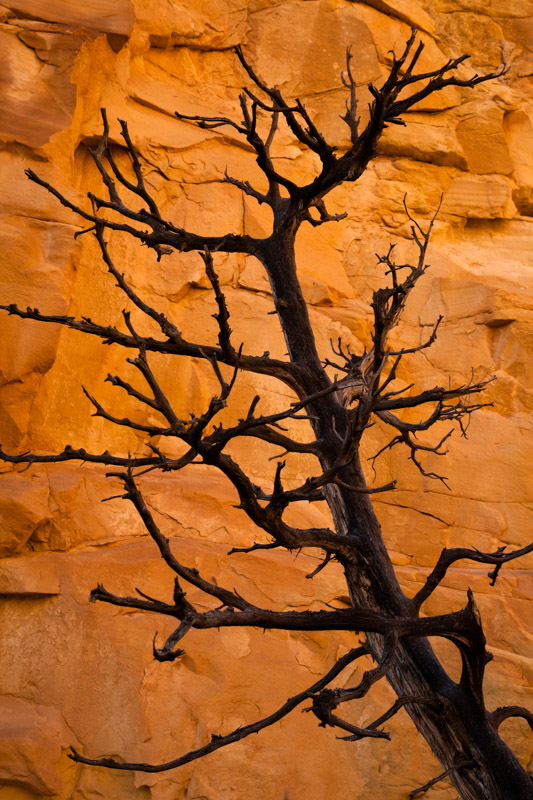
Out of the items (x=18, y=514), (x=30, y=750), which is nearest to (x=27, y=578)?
(x=18, y=514)

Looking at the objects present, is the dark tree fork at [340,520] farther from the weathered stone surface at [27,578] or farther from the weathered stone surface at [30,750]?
the weathered stone surface at [27,578]

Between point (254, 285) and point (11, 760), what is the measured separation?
554cm

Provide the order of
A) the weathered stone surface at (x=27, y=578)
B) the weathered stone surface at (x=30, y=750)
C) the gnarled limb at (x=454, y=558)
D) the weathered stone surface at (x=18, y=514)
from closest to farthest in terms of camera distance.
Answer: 1. the gnarled limb at (x=454, y=558)
2. the weathered stone surface at (x=30, y=750)
3. the weathered stone surface at (x=27, y=578)
4. the weathered stone surface at (x=18, y=514)

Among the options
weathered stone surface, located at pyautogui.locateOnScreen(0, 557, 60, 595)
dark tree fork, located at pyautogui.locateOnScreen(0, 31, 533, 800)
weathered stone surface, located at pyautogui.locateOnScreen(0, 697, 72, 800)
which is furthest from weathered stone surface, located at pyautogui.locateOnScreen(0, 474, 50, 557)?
dark tree fork, located at pyautogui.locateOnScreen(0, 31, 533, 800)

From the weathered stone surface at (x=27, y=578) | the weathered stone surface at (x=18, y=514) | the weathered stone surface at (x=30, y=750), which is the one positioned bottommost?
the weathered stone surface at (x=30, y=750)

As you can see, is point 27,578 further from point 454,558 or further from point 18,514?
point 454,558

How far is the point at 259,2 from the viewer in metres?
10.6

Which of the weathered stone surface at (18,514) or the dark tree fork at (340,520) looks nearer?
the dark tree fork at (340,520)

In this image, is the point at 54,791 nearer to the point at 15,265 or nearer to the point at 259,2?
the point at 15,265

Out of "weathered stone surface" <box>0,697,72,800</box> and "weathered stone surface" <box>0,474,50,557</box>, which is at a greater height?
"weathered stone surface" <box>0,474,50,557</box>

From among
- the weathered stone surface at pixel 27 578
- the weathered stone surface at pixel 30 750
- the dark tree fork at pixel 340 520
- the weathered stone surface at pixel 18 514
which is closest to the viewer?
the dark tree fork at pixel 340 520

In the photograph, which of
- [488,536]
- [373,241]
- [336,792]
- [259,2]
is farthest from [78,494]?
[259,2]

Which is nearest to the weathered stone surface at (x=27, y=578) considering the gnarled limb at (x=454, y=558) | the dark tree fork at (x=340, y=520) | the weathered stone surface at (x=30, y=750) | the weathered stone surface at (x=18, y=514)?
the weathered stone surface at (x=18, y=514)

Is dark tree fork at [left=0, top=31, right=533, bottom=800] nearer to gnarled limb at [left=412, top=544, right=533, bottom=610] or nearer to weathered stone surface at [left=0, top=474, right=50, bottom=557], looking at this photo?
gnarled limb at [left=412, top=544, right=533, bottom=610]
